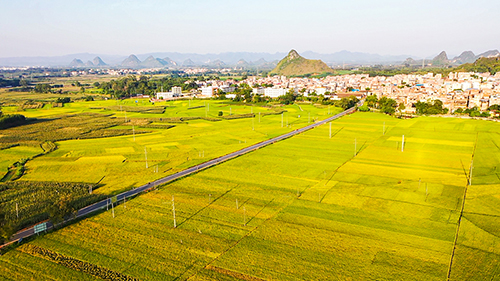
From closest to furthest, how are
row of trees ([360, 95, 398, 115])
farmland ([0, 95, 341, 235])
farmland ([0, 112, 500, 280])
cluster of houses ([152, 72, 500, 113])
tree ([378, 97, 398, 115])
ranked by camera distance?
farmland ([0, 112, 500, 280]) → farmland ([0, 95, 341, 235]) → tree ([378, 97, 398, 115]) → row of trees ([360, 95, 398, 115]) → cluster of houses ([152, 72, 500, 113])

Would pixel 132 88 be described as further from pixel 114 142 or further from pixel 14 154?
pixel 14 154

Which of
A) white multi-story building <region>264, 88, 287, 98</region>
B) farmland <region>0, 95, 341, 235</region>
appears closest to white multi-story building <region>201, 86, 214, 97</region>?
white multi-story building <region>264, 88, 287, 98</region>

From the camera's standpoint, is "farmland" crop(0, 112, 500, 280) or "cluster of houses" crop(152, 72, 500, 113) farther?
"cluster of houses" crop(152, 72, 500, 113)

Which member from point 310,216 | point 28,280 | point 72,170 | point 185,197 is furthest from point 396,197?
point 72,170

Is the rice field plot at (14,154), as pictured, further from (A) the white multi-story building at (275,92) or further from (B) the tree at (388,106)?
(A) the white multi-story building at (275,92)

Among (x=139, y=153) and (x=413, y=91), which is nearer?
(x=139, y=153)

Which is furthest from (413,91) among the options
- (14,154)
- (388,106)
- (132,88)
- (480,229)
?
(14,154)

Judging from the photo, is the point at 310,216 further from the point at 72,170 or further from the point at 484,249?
the point at 72,170

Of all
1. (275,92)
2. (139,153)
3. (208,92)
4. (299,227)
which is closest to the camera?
(299,227)

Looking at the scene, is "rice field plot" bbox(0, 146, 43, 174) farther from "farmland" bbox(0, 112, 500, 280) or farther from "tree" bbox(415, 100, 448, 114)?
"tree" bbox(415, 100, 448, 114)
